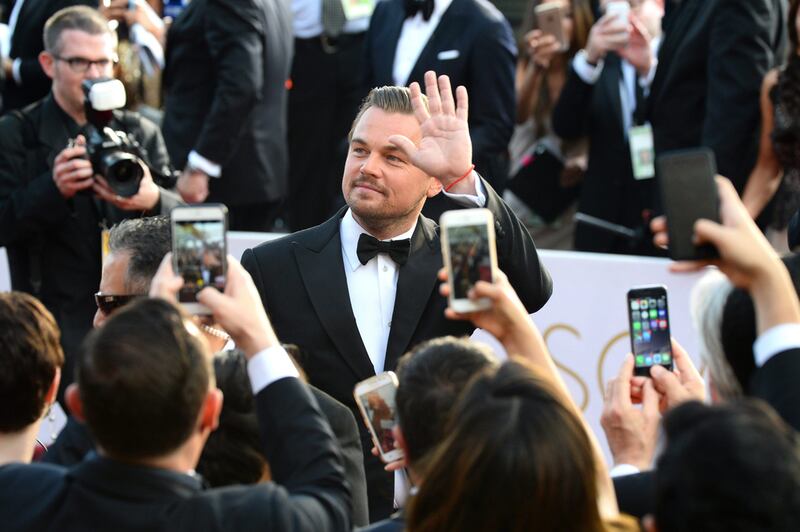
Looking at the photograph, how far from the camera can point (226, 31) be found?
678 centimetres

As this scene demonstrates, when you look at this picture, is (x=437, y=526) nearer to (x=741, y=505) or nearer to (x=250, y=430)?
(x=741, y=505)

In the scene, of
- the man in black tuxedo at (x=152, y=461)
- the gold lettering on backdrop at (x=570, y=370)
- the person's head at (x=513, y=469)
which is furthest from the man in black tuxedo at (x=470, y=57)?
the person's head at (x=513, y=469)

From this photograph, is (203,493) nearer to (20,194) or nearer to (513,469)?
(513,469)

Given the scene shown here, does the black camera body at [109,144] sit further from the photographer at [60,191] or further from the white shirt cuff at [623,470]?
the white shirt cuff at [623,470]

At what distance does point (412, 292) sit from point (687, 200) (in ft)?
5.70

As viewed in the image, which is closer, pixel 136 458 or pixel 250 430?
pixel 136 458

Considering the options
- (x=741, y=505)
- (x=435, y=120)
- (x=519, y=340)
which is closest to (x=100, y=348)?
(x=519, y=340)

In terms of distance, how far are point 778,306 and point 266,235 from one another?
4.25 meters

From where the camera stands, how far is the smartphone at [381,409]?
114 inches

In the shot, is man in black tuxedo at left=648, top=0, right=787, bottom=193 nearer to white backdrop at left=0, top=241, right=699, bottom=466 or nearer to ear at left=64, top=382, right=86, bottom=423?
white backdrop at left=0, top=241, right=699, bottom=466

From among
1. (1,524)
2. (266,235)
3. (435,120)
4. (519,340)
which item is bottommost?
(266,235)

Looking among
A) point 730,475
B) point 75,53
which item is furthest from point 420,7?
point 730,475

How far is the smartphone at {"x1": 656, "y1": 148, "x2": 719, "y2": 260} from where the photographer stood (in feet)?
7.99

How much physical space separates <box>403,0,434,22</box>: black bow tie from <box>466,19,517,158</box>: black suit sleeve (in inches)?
12.8
